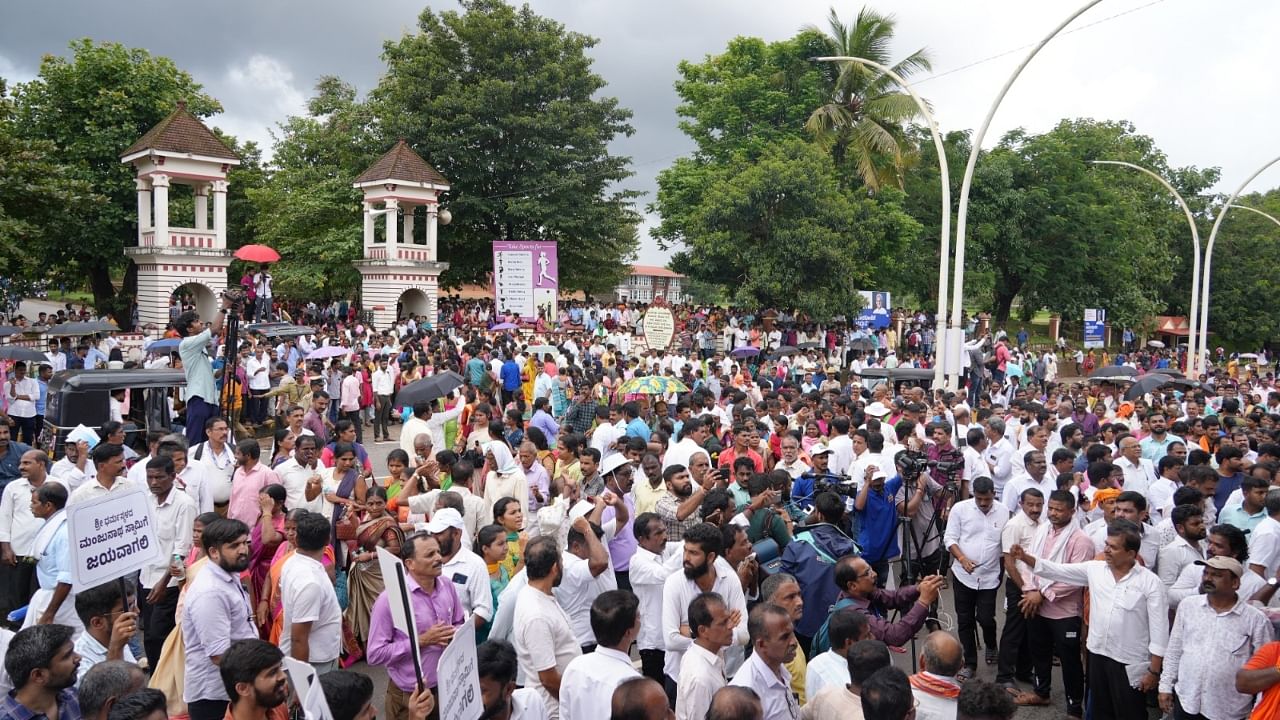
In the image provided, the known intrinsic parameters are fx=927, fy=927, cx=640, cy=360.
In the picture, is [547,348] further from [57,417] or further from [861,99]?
[861,99]

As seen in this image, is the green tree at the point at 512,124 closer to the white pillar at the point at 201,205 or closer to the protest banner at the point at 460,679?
the white pillar at the point at 201,205

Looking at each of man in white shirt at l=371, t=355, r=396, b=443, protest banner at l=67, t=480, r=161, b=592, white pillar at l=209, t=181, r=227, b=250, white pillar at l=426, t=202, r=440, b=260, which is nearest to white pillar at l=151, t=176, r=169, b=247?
white pillar at l=209, t=181, r=227, b=250

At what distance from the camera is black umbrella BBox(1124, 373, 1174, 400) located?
1676 centimetres

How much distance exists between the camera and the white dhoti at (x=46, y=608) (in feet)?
18.2

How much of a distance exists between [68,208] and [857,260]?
23.3m

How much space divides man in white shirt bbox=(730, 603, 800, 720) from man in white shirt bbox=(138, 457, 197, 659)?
13.5ft

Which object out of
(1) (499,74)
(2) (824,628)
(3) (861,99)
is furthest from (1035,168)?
(2) (824,628)

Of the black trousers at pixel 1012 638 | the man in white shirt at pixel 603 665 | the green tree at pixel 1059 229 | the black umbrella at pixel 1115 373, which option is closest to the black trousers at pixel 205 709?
the man in white shirt at pixel 603 665

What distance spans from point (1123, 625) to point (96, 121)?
124ft

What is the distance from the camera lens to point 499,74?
3797 cm

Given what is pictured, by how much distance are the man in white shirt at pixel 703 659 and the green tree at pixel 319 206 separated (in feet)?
113

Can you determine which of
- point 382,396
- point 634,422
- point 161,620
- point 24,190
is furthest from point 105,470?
point 24,190

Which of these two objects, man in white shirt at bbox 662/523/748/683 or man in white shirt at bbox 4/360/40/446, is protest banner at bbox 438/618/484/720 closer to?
man in white shirt at bbox 662/523/748/683

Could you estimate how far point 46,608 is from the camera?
5.54 m
